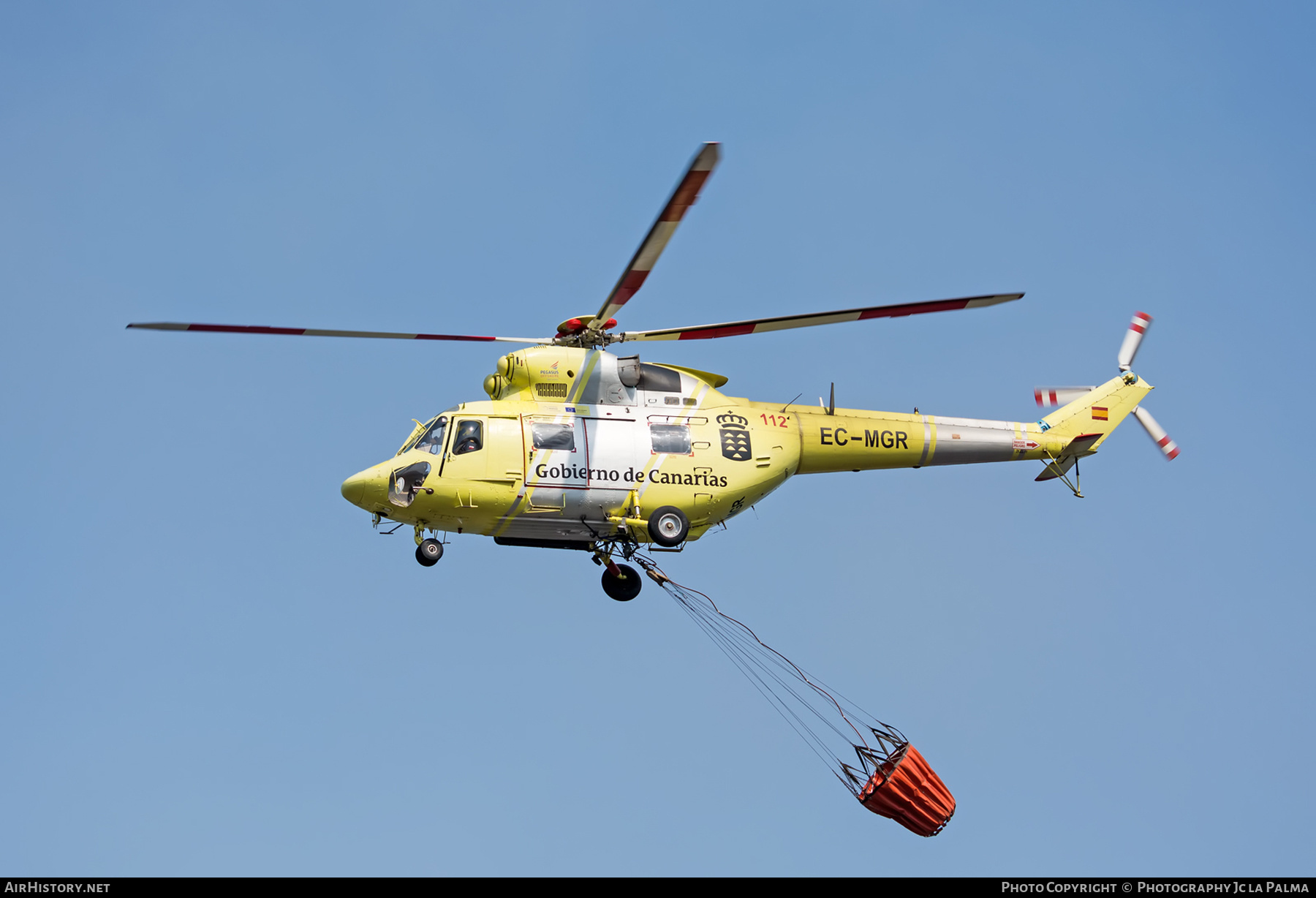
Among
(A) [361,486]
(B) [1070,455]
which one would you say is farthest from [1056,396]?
(A) [361,486]

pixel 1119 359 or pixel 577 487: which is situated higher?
pixel 1119 359

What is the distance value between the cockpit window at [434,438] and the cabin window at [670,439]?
11.0 feet

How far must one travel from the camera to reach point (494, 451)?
22.8 meters

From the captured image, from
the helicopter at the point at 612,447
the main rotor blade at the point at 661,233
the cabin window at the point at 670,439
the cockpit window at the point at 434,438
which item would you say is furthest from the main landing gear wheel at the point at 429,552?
the main rotor blade at the point at 661,233

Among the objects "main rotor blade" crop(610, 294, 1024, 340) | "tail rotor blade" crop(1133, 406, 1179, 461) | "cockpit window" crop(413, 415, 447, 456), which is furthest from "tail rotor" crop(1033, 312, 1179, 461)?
"cockpit window" crop(413, 415, 447, 456)

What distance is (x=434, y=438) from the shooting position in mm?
23031

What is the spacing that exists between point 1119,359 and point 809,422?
7587 millimetres

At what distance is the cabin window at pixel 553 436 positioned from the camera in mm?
23066

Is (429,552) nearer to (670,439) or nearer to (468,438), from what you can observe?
(468,438)

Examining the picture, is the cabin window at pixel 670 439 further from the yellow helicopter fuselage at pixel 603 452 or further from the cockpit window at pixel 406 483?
the cockpit window at pixel 406 483

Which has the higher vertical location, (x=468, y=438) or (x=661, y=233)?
(x=661, y=233)

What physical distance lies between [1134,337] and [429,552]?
1495 centimetres
